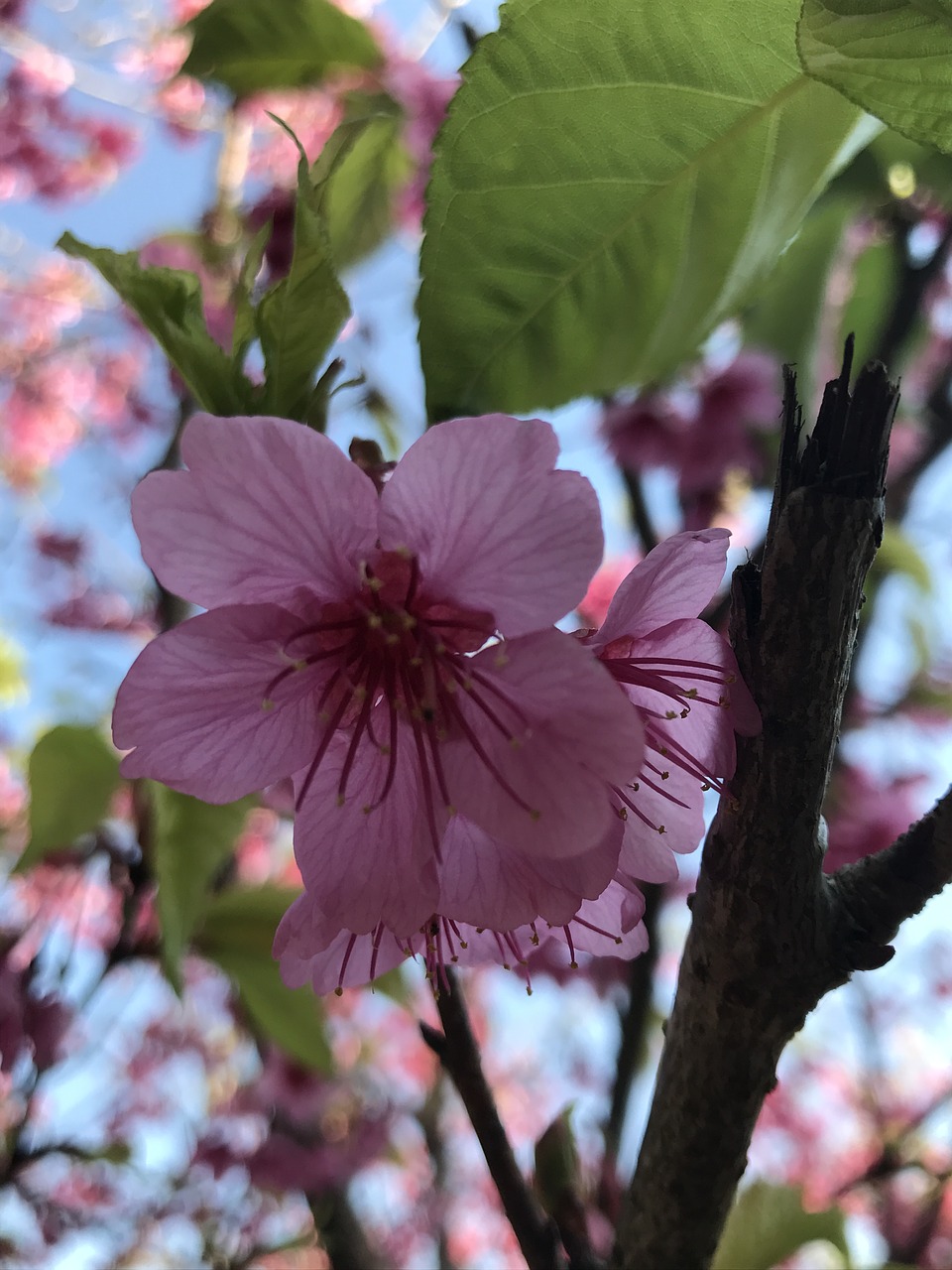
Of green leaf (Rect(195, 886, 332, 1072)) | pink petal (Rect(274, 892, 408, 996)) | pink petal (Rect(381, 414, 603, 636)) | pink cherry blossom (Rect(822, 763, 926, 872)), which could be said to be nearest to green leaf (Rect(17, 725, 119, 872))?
green leaf (Rect(195, 886, 332, 1072))

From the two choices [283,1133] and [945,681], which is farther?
[945,681]

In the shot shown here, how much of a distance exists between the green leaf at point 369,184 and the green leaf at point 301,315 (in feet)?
1.91

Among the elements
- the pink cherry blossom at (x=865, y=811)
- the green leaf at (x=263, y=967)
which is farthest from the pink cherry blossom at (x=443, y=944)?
the pink cherry blossom at (x=865, y=811)

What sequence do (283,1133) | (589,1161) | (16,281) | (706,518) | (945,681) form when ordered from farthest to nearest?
1. (16,281)
2. (945,681)
3. (283,1133)
4. (706,518)
5. (589,1161)

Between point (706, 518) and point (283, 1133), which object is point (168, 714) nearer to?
point (706, 518)

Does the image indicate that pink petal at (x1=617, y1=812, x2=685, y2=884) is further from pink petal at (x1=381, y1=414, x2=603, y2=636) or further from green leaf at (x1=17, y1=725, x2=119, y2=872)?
green leaf at (x1=17, y1=725, x2=119, y2=872)

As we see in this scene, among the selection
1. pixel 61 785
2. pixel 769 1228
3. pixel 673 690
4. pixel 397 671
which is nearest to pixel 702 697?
pixel 673 690

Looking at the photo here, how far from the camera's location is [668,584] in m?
0.34

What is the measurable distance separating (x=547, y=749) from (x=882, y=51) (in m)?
0.24

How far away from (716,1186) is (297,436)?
32 cm

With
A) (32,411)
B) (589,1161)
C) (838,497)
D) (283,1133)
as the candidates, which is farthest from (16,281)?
(838,497)

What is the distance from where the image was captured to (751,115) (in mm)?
394

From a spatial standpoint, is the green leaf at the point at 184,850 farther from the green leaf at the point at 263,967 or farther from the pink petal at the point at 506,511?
the pink petal at the point at 506,511

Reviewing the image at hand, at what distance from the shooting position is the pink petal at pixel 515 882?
0.33 metres
